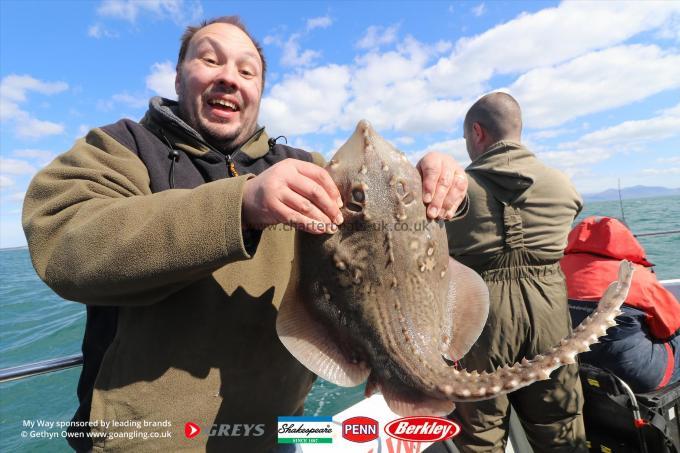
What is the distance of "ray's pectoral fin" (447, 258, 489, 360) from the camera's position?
2055mm

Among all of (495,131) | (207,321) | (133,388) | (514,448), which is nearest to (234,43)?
(207,321)

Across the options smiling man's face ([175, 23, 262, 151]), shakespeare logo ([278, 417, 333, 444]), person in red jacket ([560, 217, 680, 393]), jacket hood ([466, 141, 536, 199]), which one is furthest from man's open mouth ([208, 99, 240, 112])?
person in red jacket ([560, 217, 680, 393])

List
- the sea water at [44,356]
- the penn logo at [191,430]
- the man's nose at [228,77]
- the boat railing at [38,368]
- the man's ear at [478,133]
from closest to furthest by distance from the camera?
the penn logo at [191,430]
the man's nose at [228,77]
the boat railing at [38,368]
the man's ear at [478,133]
the sea water at [44,356]

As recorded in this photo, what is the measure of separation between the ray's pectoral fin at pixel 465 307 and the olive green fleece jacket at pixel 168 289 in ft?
3.34

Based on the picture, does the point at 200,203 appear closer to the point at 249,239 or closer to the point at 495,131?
the point at 249,239

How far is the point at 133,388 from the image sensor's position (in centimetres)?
187

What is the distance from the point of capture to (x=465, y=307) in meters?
2.15

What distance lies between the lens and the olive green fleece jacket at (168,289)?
4.79 feet

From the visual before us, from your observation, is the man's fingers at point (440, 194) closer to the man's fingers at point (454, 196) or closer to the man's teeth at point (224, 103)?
the man's fingers at point (454, 196)

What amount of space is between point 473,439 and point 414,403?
2.90 metres

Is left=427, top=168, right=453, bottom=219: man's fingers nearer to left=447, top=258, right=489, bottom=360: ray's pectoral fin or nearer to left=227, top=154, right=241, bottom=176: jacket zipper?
left=447, top=258, right=489, bottom=360: ray's pectoral fin

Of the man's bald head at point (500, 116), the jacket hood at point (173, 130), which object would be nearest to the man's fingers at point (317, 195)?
the jacket hood at point (173, 130)

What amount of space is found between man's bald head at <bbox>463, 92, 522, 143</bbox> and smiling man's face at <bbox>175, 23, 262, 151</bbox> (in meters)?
3.18

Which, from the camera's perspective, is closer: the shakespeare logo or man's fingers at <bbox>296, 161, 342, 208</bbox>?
man's fingers at <bbox>296, 161, 342, 208</bbox>
